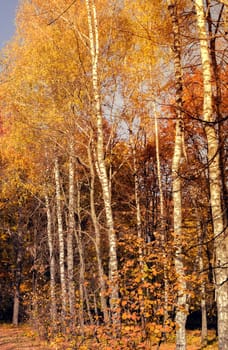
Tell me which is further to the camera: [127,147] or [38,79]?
[127,147]

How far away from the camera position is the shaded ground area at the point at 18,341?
1405cm

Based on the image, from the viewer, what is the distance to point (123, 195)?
68.6 feet

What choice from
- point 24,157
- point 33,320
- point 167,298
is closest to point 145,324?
point 167,298

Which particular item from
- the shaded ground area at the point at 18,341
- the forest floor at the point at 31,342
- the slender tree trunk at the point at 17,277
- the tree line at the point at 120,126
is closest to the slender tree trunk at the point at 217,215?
the tree line at the point at 120,126

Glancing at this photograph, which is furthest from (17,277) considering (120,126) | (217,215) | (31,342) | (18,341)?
(217,215)

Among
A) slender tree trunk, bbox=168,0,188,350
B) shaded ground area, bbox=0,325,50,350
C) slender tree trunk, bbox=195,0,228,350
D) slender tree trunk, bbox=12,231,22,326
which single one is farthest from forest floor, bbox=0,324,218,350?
slender tree trunk, bbox=195,0,228,350

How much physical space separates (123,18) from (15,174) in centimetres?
739

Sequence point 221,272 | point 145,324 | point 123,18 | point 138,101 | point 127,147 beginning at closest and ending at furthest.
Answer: point 221,272 < point 145,324 < point 123,18 < point 138,101 < point 127,147

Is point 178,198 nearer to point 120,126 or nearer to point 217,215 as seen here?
point 217,215

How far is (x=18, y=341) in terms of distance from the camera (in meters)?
15.2

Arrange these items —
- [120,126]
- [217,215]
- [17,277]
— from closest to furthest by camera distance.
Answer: [217,215]
[120,126]
[17,277]

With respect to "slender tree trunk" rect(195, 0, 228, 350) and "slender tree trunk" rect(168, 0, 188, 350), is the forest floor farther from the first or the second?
"slender tree trunk" rect(195, 0, 228, 350)

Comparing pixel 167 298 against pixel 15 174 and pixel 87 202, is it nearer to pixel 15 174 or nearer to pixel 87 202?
pixel 15 174

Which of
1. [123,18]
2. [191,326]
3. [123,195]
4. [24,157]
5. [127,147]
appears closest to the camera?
[123,18]
